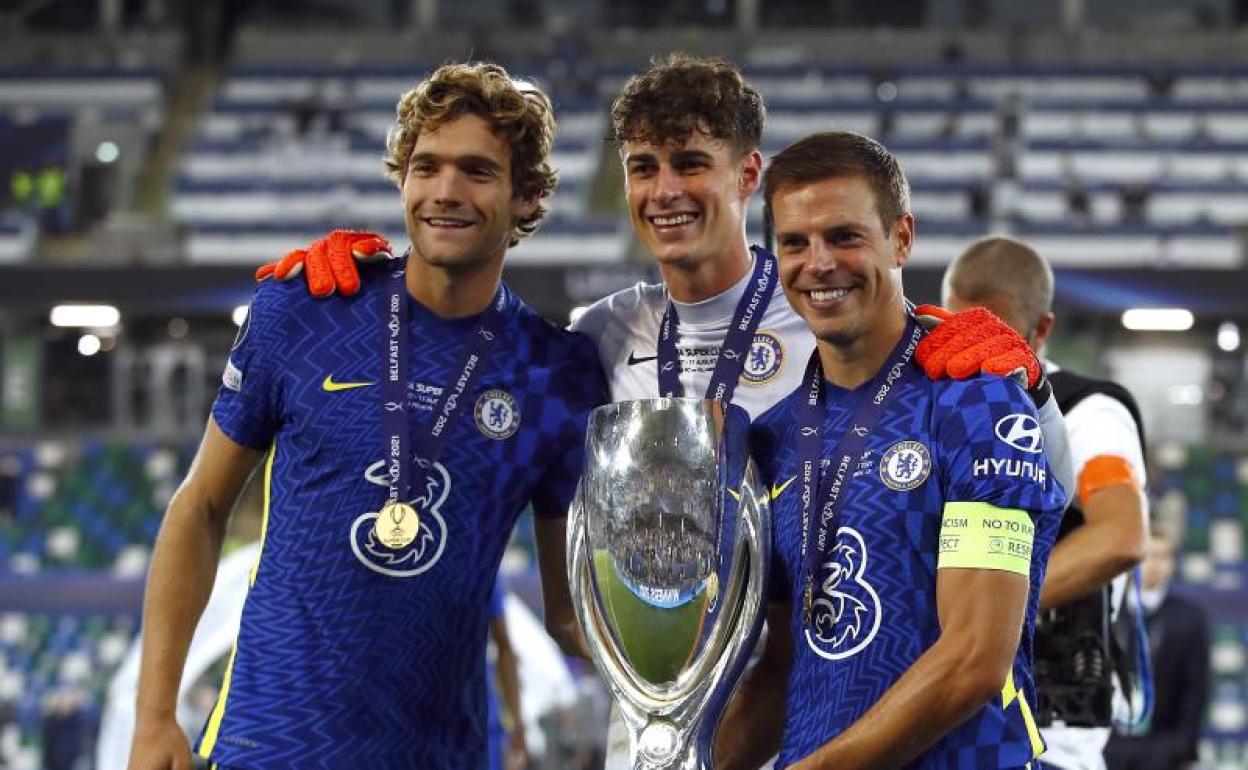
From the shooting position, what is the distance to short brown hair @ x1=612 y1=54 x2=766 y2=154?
2.76 m

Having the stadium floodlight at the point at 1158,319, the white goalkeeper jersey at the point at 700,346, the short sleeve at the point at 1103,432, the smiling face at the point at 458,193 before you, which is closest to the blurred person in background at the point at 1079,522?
the short sleeve at the point at 1103,432

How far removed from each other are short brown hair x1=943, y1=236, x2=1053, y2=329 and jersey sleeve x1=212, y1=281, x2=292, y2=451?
1543 millimetres

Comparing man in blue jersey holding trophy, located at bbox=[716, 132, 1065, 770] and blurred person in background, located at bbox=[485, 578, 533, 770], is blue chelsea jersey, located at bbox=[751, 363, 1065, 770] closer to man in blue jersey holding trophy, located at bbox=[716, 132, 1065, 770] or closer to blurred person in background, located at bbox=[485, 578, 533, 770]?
man in blue jersey holding trophy, located at bbox=[716, 132, 1065, 770]

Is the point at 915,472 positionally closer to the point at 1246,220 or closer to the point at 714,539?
the point at 714,539

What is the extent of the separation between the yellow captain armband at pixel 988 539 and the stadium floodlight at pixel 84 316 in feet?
50.7

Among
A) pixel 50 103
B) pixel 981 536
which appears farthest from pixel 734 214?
pixel 50 103

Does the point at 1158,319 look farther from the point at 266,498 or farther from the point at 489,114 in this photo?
the point at 266,498

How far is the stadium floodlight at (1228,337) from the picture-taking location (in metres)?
16.6

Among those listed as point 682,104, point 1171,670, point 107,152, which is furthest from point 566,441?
point 107,152

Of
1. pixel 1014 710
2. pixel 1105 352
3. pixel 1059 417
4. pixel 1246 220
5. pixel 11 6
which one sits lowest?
pixel 1014 710

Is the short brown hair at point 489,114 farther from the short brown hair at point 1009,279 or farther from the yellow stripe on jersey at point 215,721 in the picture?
the short brown hair at point 1009,279

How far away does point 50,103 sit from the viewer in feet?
71.8

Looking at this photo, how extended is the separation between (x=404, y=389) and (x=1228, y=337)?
15.1 m

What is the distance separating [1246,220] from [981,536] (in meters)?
16.5
